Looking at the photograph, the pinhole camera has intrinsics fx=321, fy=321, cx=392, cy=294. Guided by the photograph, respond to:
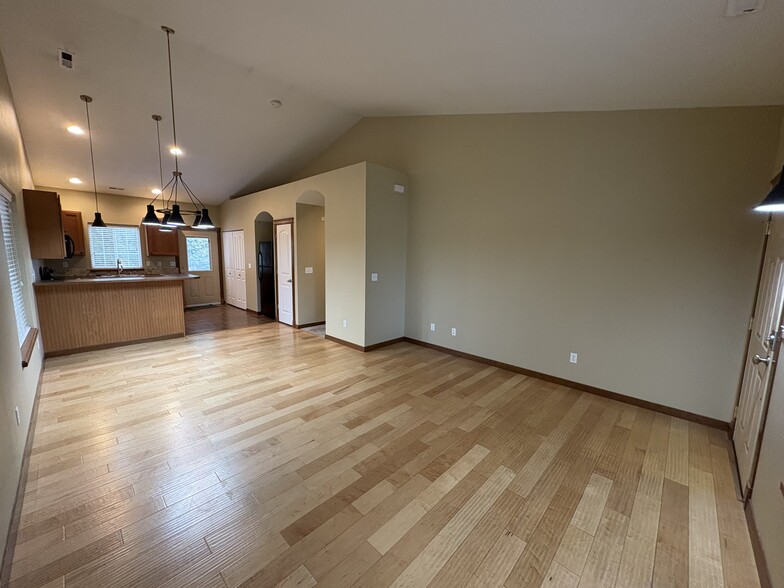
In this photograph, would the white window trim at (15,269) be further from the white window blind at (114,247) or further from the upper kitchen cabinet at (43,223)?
the white window blind at (114,247)

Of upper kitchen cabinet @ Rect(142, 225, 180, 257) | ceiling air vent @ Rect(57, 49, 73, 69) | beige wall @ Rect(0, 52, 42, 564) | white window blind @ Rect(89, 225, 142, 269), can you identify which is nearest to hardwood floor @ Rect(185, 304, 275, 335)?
upper kitchen cabinet @ Rect(142, 225, 180, 257)

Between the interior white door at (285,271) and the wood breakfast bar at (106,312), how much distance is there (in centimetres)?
180

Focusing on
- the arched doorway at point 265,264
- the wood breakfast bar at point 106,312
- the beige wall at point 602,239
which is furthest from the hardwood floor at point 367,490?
the arched doorway at point 265,264

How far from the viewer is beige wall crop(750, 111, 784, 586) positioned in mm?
1508

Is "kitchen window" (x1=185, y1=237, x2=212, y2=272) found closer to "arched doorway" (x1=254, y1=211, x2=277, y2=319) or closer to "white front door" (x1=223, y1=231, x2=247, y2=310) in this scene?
"white front door" (x1=223, y1=231, x2=247, y2=310)

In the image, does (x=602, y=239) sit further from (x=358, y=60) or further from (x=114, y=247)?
(x=114, y=247)

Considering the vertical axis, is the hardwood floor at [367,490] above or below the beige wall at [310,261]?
below

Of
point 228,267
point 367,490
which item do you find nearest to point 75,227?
point 228,267

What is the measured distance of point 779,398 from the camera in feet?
5.85

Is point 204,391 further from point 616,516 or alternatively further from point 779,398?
point 779,398

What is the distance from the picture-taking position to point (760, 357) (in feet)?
7.14

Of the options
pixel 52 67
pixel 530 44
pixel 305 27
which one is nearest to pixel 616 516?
pixel 530 44

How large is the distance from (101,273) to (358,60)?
7271 millimetres

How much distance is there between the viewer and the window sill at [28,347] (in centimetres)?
266
